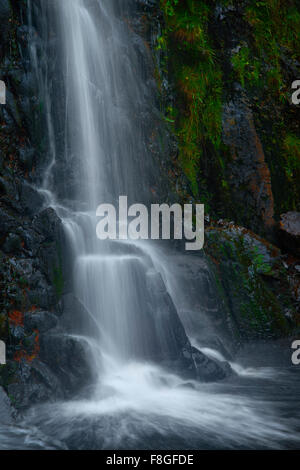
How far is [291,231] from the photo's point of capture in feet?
31.0

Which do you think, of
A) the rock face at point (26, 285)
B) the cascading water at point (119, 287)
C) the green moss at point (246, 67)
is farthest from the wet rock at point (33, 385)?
the green moss at point (246, 67)

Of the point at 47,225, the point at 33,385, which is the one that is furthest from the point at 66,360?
the point at 47,225

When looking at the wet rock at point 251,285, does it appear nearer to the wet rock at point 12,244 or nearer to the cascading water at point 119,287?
the cascading water at point 119,287

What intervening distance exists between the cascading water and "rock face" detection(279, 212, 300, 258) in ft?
9.11

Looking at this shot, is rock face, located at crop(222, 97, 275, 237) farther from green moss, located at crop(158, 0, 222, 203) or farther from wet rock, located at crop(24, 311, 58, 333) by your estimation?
wet rock, located at crop(24, 311, 58, 333)

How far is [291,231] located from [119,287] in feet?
17.1

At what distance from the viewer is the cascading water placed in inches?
159

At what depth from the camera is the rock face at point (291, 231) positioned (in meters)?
9.27

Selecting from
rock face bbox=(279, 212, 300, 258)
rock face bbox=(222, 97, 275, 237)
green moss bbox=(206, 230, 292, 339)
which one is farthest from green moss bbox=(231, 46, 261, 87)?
green moss bbox=(206, 230, 292, 339)

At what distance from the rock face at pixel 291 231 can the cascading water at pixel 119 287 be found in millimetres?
2776

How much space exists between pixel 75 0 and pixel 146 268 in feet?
21.1

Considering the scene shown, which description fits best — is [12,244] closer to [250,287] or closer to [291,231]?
[250,287]
